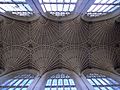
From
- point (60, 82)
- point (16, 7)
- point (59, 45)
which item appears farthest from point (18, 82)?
point (16, 7)

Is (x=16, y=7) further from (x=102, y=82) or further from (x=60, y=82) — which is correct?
(x=102, y=82)

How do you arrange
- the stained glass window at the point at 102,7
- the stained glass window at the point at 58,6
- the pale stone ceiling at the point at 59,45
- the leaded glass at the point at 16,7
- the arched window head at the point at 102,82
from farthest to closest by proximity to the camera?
the pale stone ceiling at the point at 59,45, the stained glass window at the point at 58,6, the stained glass window at the point at 102,7, the leaded glass at the point at 16,7, the arched window head at the point at 102,82

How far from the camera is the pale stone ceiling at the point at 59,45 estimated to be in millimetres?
16391

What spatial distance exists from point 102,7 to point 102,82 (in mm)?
6223

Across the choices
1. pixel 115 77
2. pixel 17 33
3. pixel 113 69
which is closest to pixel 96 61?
pixel 113 69

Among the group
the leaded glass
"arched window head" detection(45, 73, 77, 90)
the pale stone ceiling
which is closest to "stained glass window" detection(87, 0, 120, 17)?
the pale stone ceiling

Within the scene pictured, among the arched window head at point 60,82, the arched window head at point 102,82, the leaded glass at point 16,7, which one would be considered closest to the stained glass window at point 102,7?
the leaded glass at point 16,7

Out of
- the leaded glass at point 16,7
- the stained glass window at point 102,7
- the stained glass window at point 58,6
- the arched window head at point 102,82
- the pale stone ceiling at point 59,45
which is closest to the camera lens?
the arched window head at point 102,82

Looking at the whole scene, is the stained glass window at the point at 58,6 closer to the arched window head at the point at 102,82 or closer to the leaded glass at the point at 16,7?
the leaded glass at the point at 16,7

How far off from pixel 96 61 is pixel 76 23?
429 cm

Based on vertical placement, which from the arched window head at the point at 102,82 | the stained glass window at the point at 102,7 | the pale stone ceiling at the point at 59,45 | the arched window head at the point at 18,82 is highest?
the stained glass window at the point at 102,7

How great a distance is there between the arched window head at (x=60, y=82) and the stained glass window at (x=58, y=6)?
5725 millimetres

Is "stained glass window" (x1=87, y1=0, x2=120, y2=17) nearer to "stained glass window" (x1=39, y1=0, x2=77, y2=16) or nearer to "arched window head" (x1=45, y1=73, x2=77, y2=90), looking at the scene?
"stained glass window" (x1=39, y1=0, x2=77, y2=16)

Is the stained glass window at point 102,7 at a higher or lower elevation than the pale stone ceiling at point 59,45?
higher
